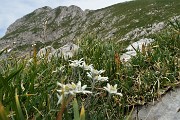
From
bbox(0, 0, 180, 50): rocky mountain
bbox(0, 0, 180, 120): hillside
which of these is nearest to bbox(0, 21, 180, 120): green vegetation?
bbox(0, 0, 180, 120): hillside

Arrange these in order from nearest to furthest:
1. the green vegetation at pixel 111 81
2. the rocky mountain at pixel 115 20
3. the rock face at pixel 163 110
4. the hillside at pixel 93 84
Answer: the hillside at pixel 93 84 < the green vegetation at pixel 111 81 < the rock face at pixel 163 110 < the rocky mountain at pixel 115 20

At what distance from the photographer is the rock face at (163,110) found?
6.63 meters

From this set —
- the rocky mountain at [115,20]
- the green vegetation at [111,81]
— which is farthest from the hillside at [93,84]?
the rocky mountain at [115,20]

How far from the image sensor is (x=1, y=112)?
304 centimetres

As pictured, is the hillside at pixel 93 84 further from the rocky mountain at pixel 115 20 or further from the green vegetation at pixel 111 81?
the rocky mountain at pixel 115 20

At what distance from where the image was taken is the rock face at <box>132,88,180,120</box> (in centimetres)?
663

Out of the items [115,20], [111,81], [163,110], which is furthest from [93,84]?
[115,20]

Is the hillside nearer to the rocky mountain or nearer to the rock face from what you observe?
the rock face

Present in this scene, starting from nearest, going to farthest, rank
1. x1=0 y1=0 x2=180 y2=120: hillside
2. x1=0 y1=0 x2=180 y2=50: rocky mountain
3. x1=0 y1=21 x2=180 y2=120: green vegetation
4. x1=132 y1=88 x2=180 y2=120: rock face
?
x1=0 y1=0 x2=180 y2=120: hillside < x1=0 y1=21 x2=180 y2=120: green vegetation < x1=132 y1=88 x2=180 y2=120: rock face < x1=0 y1=0 x2=180 y2=50: rocky mountain

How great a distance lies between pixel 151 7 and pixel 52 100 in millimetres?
122389

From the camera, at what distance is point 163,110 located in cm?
680

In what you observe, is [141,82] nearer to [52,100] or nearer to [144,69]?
[144,69]

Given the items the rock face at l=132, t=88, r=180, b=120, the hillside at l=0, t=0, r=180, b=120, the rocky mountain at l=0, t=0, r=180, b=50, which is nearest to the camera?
the hillside at l=0, t=0, r=180, b=120

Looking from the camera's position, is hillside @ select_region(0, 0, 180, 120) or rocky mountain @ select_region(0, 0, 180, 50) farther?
rocky mountain @ select_region(0, 0, 180, 50)
